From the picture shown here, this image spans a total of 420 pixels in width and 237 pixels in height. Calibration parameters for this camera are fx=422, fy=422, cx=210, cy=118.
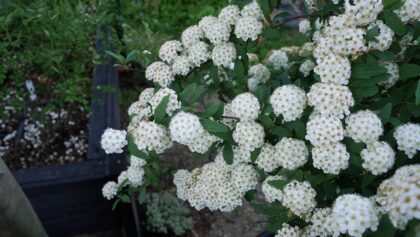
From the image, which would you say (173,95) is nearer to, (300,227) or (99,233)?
(300,227)

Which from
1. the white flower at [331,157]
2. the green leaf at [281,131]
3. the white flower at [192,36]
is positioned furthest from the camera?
the white flower at [192,36]

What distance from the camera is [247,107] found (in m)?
1.66

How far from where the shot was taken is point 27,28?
9.98 ft

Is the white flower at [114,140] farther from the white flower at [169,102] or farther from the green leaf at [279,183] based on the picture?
the green leaf at [279,183]

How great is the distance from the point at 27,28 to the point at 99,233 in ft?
5.15

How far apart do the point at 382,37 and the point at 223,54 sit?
0.69 meters

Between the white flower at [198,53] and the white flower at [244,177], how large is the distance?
1.77 feet

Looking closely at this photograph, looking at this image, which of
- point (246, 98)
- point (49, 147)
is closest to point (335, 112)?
point (246, 98)

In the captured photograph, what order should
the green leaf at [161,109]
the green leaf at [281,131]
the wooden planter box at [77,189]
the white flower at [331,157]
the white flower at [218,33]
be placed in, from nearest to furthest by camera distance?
the white flower at [331,157], the green leaf at [161,109], the green leaf at [281,131], the white flower at [218,33], the wooden planter box at [77,189]

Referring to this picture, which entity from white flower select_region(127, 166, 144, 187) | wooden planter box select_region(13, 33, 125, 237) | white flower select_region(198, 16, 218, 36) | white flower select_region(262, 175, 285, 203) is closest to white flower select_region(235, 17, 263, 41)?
white flower select_region(198, 16, 218, 36)

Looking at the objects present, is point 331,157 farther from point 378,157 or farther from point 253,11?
point 253,11

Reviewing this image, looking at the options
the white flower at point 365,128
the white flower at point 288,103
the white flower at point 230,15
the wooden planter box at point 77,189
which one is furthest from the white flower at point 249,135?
the wooden planter box at point 77,189

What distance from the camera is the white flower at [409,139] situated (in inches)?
59.3

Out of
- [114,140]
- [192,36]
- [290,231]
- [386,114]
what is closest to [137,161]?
[114,140]
